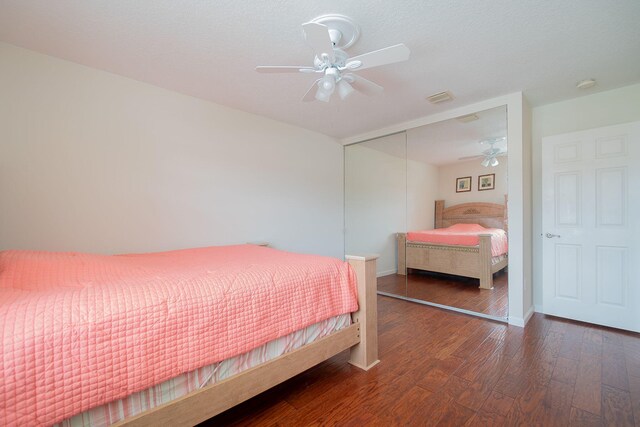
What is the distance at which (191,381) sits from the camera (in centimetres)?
121

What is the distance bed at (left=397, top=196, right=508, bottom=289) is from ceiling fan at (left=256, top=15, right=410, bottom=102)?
197 cm

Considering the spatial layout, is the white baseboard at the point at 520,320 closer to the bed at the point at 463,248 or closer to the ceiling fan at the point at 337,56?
the bed at the point at 463,248

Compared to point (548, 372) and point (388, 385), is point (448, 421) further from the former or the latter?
point (548, 372)

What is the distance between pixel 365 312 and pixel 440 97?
7.48 ft

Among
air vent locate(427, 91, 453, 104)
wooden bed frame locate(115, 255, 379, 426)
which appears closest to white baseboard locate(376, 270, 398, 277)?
wooden bed frame locate(115, 255, 379, 426)

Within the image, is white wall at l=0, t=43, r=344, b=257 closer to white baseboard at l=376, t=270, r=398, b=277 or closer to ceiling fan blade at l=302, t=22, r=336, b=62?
white baseboard at l=376, t=270, r=398, b=277

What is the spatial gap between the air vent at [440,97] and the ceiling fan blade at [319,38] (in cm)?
154

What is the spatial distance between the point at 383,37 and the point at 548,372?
Answer: 2.55 m

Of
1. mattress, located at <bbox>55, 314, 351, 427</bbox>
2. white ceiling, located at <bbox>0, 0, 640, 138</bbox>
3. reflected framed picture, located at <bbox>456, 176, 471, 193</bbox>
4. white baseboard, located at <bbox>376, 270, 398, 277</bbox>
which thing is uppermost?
white ceiling, located at <bbox>0, 0, 640, 138</bbox>

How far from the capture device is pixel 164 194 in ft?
8.63

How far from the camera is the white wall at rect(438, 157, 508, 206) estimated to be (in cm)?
288

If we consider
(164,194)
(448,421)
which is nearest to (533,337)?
(448,421)

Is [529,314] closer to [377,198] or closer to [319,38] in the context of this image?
[377,198]

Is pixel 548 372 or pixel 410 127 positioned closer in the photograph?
pixel 548 372
